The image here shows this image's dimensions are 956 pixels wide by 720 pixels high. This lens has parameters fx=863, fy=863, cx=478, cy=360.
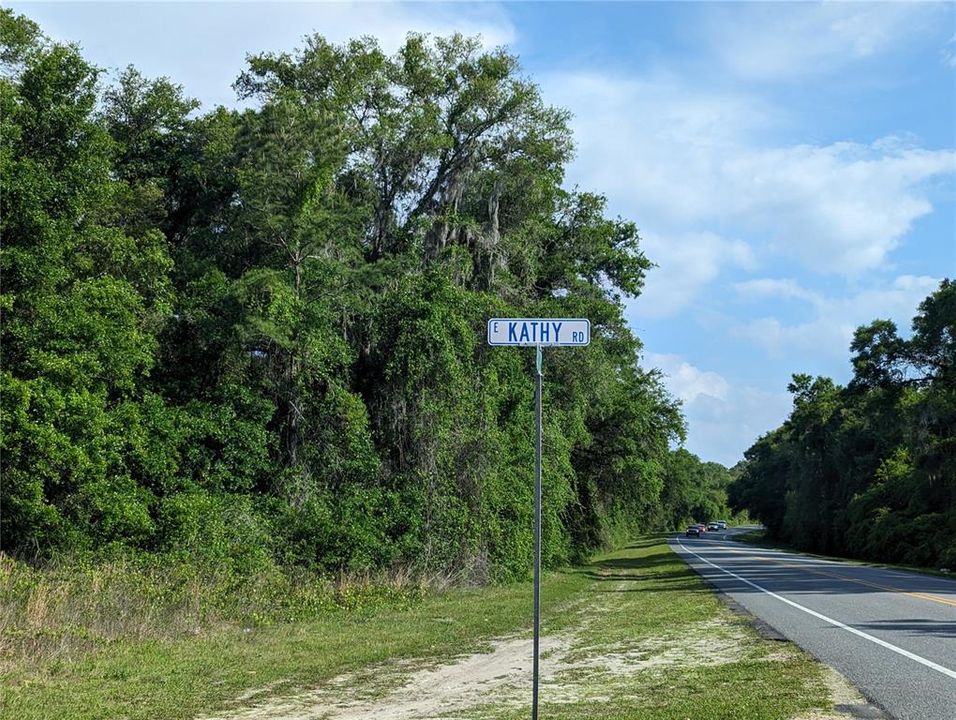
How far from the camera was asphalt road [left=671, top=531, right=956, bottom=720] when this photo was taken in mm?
8875

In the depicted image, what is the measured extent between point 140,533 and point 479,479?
31.2ft

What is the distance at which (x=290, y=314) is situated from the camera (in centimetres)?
2173

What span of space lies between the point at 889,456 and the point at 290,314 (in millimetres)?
48965

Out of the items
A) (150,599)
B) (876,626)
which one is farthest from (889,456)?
(150,599)

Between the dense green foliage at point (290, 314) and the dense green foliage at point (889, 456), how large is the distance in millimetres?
17850

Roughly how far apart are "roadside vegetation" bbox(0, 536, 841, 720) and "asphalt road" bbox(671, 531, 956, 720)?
1.99ft

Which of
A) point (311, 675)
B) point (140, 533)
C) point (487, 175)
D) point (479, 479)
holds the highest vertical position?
point (487, 175)

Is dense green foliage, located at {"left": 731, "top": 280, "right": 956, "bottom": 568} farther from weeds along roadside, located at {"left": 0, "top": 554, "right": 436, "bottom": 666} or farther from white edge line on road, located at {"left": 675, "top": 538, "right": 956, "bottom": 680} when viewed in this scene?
weeds along roadside, located at {"left": 0, "top": 554, "right": 436, "bottom": 666}

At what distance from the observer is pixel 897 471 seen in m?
52.1

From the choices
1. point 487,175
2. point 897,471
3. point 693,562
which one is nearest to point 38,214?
point 487,175

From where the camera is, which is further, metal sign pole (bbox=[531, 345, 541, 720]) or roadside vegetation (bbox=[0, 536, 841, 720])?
roadside vegetation (bbox=[0, 536, 841, 720])

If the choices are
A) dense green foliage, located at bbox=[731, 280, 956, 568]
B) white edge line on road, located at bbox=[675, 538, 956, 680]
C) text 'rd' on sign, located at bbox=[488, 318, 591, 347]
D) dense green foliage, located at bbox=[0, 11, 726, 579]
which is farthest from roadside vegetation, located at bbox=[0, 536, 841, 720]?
dense green foliage, located at bbox=[731, 280, 956, 568]

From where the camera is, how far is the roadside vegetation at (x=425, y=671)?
Result: 857 cm

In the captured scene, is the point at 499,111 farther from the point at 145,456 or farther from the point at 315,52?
the point at 145,456
